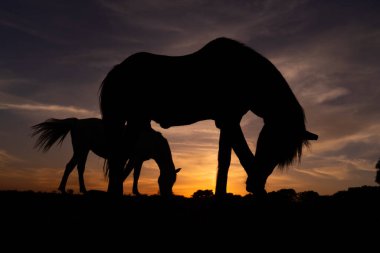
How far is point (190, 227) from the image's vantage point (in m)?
4.28

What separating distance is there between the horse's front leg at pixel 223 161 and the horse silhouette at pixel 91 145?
527cm

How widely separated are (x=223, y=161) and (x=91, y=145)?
31.7 feet

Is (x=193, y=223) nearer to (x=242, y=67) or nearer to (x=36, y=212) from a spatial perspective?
(x=36, y=212)

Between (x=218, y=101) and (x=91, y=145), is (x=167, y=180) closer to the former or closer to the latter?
(x=91, y=145)

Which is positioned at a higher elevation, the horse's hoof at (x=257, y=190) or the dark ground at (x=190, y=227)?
the horse's hoof at (x=257, y=190)

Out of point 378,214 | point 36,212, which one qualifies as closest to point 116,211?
point 36,212

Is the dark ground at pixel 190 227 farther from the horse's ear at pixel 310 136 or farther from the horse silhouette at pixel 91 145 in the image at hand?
the horse silhouette at pixel 91 145

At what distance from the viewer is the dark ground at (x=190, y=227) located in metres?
3.66

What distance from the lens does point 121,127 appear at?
838 cm

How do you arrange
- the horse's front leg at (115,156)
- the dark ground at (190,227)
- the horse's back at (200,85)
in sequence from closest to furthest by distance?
the dark ground at (190,227) → the horse's back at (200,85) → the horse's front leg at (115,156)

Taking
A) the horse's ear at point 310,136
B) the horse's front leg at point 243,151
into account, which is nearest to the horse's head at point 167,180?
the horse's front leg at point 243,151

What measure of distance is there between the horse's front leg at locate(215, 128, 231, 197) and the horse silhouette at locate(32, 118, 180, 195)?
17.3ft

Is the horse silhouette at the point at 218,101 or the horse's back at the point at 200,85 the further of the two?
the horse's back at the point at 200,85

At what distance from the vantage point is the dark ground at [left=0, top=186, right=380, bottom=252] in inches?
144
